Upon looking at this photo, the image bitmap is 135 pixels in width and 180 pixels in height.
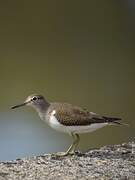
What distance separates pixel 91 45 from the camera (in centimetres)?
2280

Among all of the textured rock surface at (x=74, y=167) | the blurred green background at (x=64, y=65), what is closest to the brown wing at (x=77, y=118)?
the textured rock surface at (x=74, y=167)

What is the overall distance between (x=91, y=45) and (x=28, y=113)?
24.9ft

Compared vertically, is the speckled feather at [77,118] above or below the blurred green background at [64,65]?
below

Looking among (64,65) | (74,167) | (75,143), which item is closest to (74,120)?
(75,143)

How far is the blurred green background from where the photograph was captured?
47.0ft

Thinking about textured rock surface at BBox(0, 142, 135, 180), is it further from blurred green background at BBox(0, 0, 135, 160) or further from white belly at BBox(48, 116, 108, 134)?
blurred green background at BBox(0, 0, 135, 160)

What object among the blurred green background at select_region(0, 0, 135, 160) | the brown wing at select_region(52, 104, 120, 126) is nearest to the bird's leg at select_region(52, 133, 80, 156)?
the brown wing at select_region(52, 104, 120, 126)

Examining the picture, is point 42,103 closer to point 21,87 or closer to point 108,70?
point 21,87

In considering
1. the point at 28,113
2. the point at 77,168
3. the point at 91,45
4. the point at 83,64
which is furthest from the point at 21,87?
the point at 77,168

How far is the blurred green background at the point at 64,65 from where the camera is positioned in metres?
14.3

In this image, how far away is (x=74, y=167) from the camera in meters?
8.95

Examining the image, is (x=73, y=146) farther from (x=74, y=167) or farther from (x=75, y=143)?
(x=74, y=167)

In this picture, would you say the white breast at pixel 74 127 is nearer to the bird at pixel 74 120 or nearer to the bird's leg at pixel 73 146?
the bird at pixel 74 120

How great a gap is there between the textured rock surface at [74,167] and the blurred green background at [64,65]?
10.4ft
